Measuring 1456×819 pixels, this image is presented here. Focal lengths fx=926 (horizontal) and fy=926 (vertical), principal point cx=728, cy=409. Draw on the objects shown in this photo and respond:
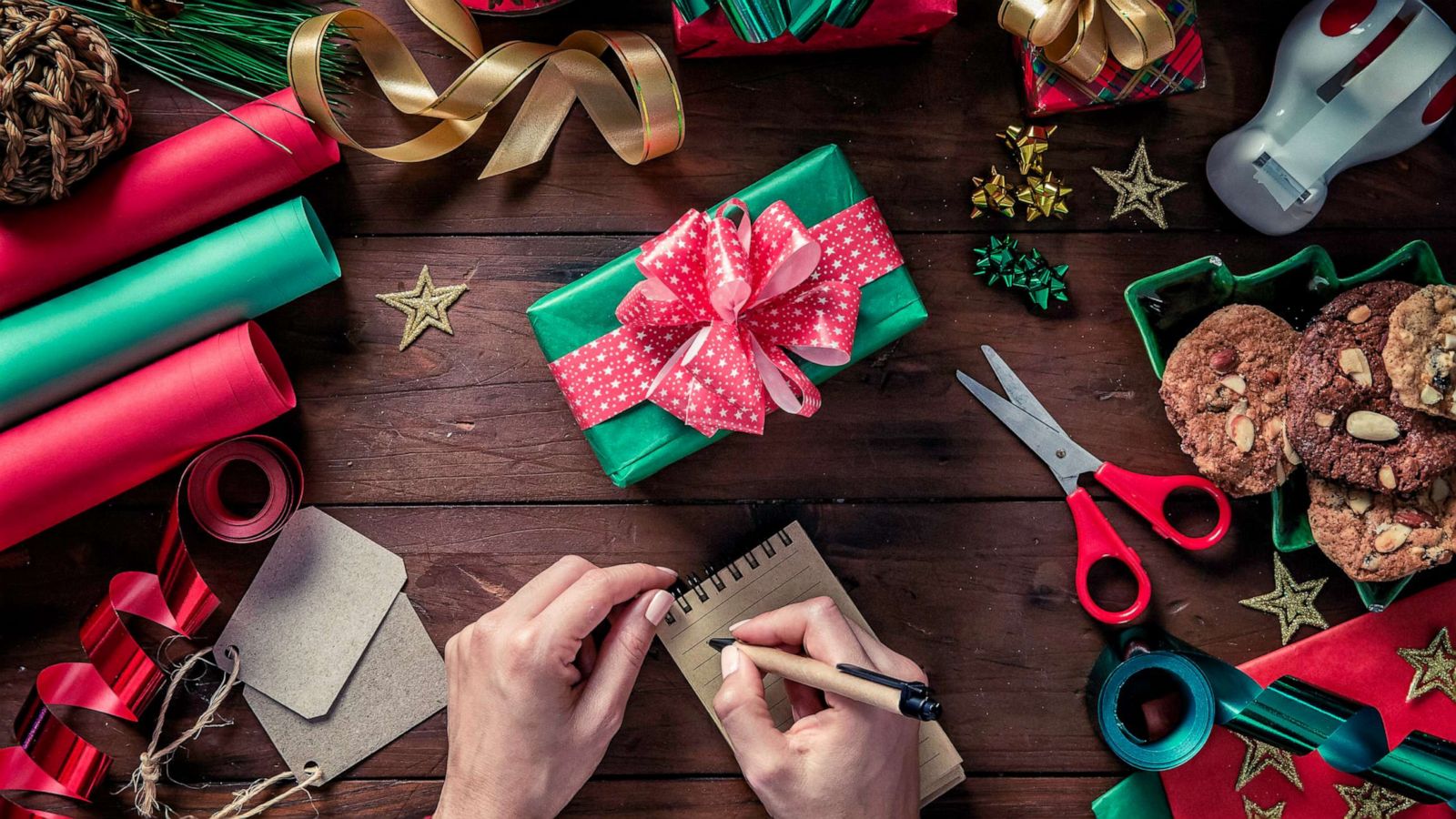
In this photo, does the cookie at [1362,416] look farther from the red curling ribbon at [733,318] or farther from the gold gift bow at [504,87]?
the gold gift bow at [504,87]

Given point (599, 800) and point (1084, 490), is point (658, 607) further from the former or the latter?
point (1084, 490)

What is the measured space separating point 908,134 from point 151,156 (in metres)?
0.88

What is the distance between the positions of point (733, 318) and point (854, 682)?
0.38m

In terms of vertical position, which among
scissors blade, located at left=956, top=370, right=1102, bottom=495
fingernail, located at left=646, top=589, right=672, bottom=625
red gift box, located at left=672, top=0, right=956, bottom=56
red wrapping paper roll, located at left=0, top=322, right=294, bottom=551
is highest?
red gift box, located at left=672, top=0, right=956, bottom=56

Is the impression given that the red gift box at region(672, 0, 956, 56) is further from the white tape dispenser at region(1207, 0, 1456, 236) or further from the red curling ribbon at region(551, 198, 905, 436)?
the white tape dispenser at region(1207, 0, 1456, 236)

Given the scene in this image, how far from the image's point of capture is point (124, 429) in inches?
39.2

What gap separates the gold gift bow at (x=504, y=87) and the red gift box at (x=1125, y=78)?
0.43 metres

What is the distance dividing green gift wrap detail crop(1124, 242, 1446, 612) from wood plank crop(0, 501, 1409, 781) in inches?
1.9

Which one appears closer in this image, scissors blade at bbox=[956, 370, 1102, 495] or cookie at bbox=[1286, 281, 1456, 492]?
cookie at bbox=[1286, 281, 1456, 492]

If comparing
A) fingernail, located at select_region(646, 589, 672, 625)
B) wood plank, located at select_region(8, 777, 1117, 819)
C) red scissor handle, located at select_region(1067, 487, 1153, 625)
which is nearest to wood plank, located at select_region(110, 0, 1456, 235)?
red scissor handle, located at select_region(1067, 487, 1153, 625)

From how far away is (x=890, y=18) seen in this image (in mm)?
1041

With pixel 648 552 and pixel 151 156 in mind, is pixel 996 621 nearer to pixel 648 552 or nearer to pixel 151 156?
pixel 648 552

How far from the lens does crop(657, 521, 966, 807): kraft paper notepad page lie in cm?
110

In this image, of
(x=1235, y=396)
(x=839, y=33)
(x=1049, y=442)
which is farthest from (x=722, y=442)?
(x=1235, y=396)
